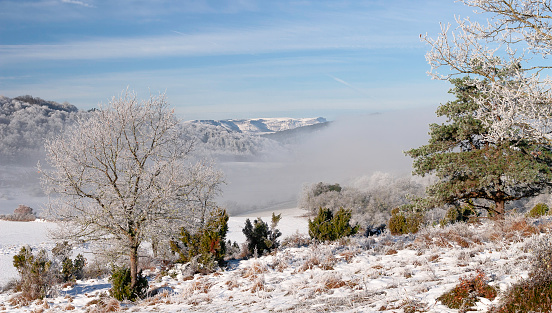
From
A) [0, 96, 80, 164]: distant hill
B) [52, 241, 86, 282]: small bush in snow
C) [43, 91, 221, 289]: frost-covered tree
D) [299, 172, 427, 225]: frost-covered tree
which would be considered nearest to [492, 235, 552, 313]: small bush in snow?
[43, 91, 221, 289]: frost-covered tree

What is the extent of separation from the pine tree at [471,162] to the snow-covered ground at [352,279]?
48.3 inches

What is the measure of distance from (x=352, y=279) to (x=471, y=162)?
5.92m

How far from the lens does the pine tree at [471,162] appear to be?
1042 centimetres

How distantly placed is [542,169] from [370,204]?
75.8 feet

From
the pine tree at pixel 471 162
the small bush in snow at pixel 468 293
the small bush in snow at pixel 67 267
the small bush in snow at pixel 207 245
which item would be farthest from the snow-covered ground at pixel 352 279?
the pine tree at pixel 471 162

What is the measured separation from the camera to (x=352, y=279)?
25.3 feet

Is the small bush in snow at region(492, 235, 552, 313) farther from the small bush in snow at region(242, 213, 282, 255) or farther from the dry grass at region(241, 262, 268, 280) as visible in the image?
the small bush in snow at region(242, 213, 282, 255)

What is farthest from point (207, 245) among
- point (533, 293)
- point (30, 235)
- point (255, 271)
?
point (30, 235)

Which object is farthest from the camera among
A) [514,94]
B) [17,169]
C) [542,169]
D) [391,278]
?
[17,169]

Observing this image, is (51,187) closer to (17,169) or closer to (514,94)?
(514,94)

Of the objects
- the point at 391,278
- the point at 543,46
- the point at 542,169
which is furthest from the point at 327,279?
the point at 542,169

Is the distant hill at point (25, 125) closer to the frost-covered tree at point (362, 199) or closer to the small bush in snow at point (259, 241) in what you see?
the frost-covered tree at point (362, 199)

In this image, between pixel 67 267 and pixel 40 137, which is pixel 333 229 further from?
pixel 40 137

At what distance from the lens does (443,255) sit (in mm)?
8648
